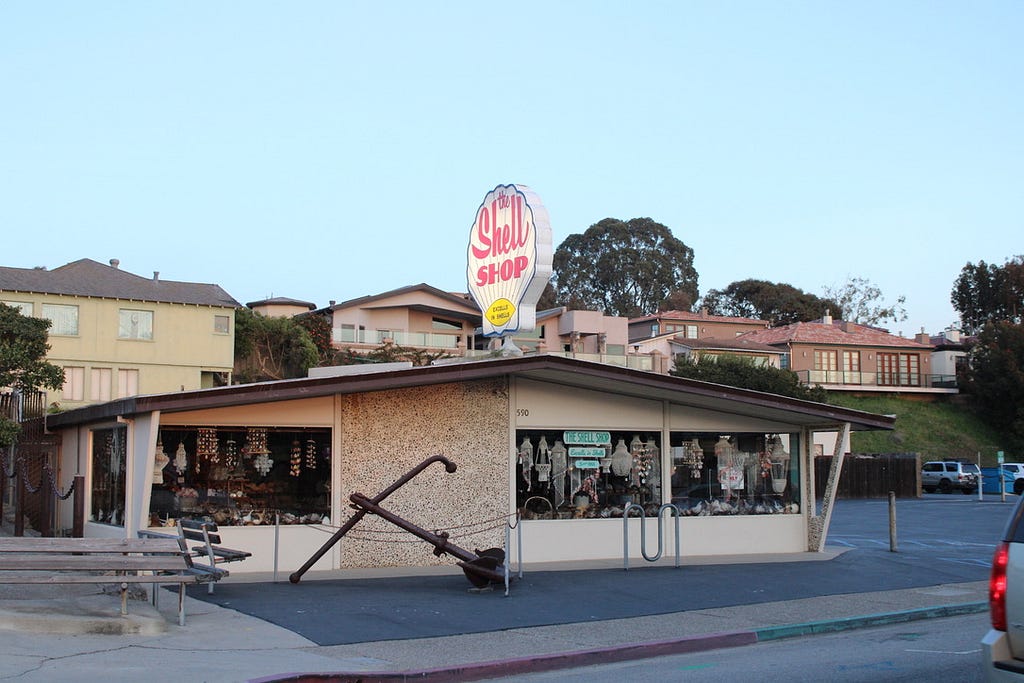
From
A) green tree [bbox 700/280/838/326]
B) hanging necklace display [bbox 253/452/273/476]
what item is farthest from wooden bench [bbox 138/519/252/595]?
green tree [bbox 700/280/838/326]

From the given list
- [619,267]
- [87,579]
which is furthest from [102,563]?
[619,267]

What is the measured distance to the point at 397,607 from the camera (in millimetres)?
13602

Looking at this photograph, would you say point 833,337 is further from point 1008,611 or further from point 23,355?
point 1008,611

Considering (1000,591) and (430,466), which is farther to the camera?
(430,466)

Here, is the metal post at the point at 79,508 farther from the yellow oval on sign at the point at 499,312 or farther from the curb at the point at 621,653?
the curb at the point at 621,653

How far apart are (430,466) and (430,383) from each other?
61.5 inches

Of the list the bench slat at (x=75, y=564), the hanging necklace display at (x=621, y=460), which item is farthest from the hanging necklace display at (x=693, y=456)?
the bench slat at (x=75, y=564)

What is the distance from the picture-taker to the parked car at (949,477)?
53.8 metres

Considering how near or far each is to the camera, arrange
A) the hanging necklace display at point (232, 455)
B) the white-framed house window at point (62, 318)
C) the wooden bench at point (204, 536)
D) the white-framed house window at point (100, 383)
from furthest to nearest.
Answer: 1. the white-framed house window at point (100, 383)
2. the white-framed house window at point (62, 318)
3. the hanging necklace display at point (232, 455)
4. the wooden bench at point (204, 536)

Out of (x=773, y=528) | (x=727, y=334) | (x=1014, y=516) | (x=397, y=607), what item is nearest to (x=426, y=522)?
(x=397, y=607)

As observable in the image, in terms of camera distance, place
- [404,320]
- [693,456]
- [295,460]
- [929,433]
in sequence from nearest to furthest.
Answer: [295,460] < [693,456] < [404,320] < [929,433]

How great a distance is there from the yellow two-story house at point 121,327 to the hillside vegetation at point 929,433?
37250mm

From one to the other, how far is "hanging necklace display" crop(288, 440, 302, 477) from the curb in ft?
24.2

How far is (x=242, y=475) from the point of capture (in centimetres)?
1692
